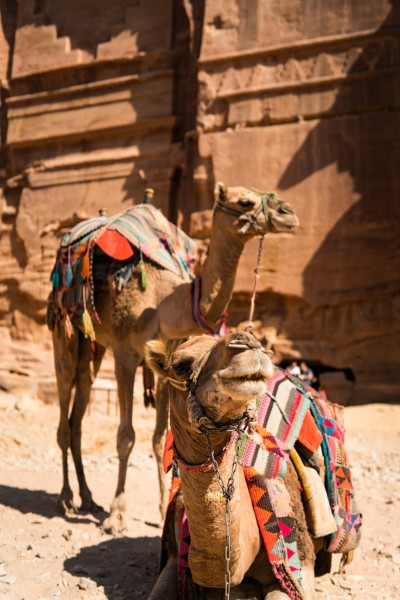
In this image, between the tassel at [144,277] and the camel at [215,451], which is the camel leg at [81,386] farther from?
the camel at [215,451]

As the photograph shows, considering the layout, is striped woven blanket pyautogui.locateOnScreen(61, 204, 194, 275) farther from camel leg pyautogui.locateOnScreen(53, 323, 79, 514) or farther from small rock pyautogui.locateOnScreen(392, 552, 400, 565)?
small rock pyautogui.locateOnScreen(392, 552, 400, 565)

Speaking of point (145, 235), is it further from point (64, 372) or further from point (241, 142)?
point (241, 142)

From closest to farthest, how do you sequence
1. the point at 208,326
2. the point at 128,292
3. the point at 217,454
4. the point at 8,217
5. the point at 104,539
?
the point at 217,454 → the point at 104,539 → the point at 208,326 → the point at 128,292 → the point at 8,217

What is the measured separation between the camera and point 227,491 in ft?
8.52

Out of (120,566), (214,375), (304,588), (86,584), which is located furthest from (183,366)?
(120,566)

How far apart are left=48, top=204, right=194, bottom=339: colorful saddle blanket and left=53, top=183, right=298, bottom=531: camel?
12 cm

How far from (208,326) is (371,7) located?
1019 centimetres

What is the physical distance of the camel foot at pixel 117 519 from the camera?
17.6 ft

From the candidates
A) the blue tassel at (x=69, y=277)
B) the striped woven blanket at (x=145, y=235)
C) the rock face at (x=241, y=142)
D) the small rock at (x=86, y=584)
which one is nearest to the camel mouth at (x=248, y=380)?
the small rock at (x=86, y=584)

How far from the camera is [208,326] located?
557 centimetres

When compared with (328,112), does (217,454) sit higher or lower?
lower

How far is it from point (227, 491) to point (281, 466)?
0.86 meters

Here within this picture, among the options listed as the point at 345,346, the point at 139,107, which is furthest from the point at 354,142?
the point at 139,107

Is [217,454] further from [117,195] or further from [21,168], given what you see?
[21,168]
